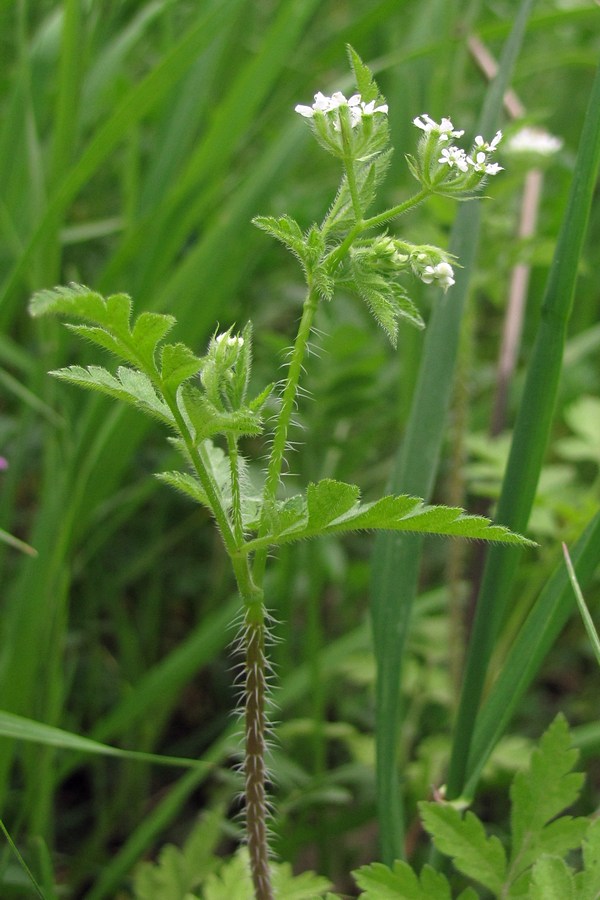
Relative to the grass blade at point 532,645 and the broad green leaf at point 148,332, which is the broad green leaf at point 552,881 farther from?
the broad green leaf at point 148,332

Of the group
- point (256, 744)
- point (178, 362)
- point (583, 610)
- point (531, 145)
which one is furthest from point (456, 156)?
point (531, 145)

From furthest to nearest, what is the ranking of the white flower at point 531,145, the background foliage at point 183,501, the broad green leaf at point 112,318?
the white flower at point 531,145 < the background foliage at point 183,501 < the broad green leaf at point 112,318

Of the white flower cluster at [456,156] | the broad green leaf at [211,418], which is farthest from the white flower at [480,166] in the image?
the broad green leaf at [211,418]

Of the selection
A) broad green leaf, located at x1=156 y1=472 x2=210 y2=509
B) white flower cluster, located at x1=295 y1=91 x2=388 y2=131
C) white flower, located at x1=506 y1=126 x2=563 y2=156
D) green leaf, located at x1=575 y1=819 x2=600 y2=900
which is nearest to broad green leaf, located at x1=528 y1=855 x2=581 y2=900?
green leaf, located at x1=575 y1=819 x2=600 y2=900

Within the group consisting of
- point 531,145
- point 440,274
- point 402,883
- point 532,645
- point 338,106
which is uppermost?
point 531,145

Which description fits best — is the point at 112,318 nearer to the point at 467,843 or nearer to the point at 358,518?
the point at 358,518

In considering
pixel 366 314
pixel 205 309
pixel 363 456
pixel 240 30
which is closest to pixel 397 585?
pixel 205 309

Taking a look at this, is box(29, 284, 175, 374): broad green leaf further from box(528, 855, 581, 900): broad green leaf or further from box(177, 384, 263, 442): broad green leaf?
box(528, 855, 581, 900): broad green leaf

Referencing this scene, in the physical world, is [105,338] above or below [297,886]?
above

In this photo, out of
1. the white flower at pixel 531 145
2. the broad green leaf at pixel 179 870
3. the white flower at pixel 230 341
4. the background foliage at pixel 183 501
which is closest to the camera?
the white flower at pixel 230 341
